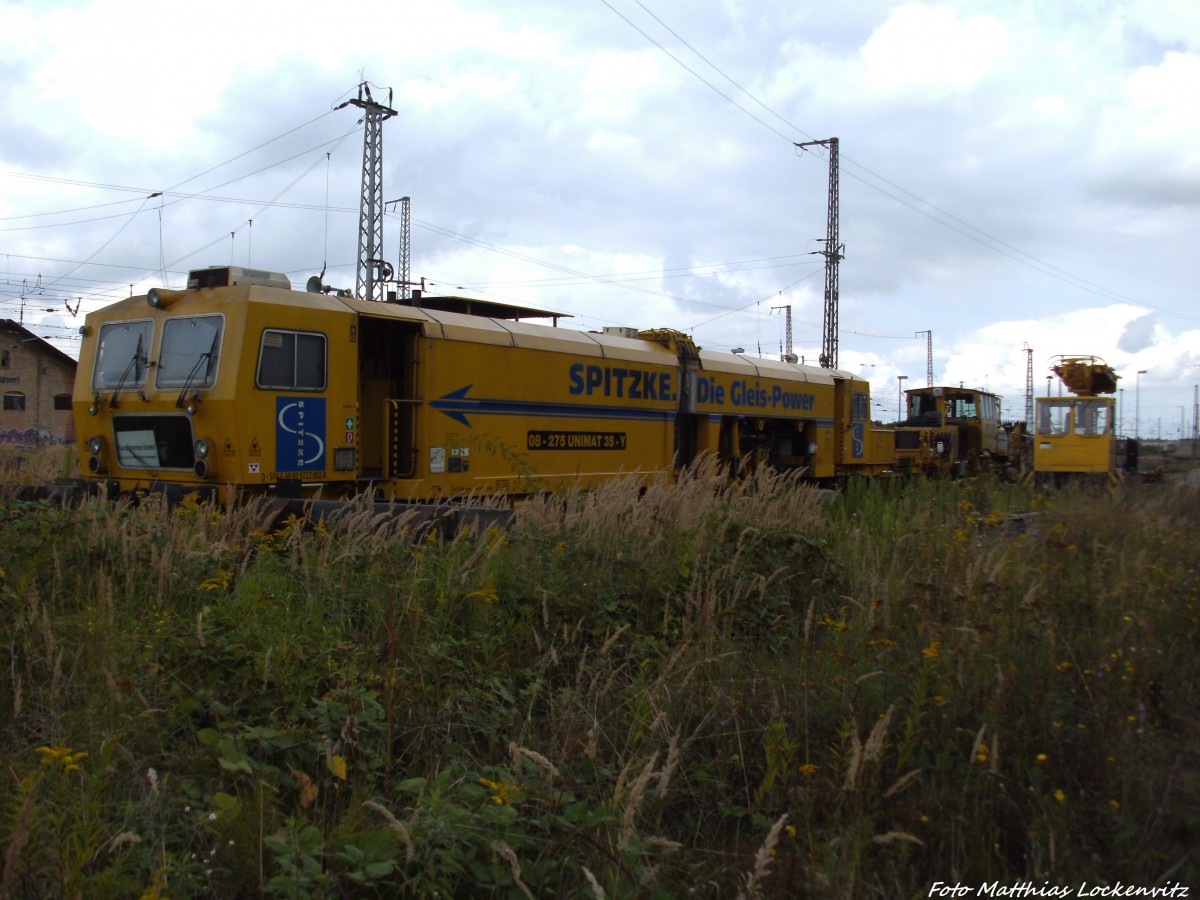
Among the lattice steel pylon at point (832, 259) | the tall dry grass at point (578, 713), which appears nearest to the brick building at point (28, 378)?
the lattice steel pylon at point (832, 259)

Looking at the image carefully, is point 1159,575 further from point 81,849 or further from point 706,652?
point 81,849

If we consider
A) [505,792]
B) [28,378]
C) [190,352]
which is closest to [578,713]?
[505,792]

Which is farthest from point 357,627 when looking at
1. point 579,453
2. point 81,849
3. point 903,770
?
point 579,453

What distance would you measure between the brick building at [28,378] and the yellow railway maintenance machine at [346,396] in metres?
42.3

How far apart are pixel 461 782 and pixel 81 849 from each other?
1.25 metres

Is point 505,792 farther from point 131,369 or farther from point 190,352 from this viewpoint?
point 131,369

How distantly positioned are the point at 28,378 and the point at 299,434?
157 ft

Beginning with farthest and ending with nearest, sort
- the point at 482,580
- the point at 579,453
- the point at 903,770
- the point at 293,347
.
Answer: the point at 579,453 → the point at 293,347 → the point at 482,580 → the point at 903,770

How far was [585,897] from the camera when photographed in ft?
9.21

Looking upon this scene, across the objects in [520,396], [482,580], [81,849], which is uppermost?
[520,396]

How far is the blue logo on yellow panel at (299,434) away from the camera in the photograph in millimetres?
9039

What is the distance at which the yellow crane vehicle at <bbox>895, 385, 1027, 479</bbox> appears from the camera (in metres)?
23.5

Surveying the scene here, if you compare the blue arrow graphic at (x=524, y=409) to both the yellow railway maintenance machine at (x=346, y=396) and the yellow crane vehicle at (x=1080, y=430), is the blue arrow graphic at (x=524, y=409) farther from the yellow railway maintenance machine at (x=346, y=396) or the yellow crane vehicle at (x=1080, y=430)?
the yellow crane vehicle at (x=1080, y=430)

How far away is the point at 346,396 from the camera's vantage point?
31.5 feet
